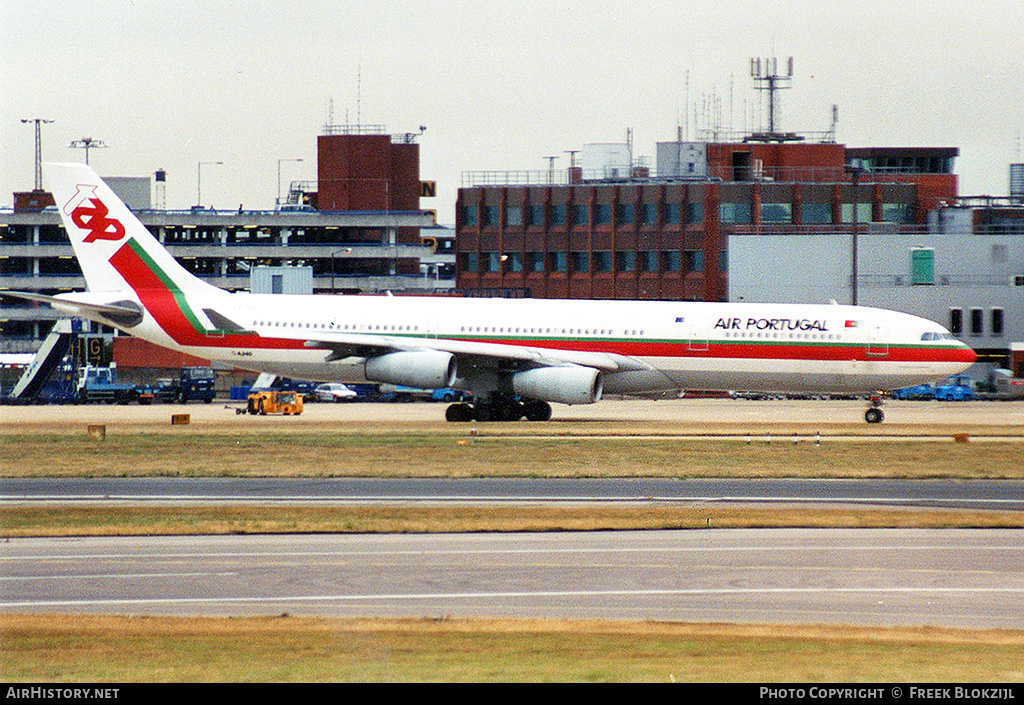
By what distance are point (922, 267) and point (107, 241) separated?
50681 millimetres

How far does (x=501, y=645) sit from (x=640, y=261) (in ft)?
311

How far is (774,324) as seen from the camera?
48688 millimetres

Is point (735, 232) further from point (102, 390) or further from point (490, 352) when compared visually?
point (490, 352)

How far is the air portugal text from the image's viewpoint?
4862 centimetres

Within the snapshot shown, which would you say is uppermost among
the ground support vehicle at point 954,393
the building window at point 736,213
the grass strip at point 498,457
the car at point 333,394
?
the building window at point 736,213

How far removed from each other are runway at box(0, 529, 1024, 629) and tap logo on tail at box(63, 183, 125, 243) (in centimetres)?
3395

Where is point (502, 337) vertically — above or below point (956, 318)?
below

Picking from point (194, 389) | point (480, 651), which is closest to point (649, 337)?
point (480, 651)

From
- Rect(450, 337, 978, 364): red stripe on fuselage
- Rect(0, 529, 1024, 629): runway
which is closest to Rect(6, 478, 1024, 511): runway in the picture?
Rect(0, 529, 1024, 629): runway

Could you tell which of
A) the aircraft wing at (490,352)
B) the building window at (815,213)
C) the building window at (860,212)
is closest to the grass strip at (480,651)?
the aircraft wing at (490,352)

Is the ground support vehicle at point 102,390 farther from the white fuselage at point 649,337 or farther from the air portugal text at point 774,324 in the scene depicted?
the air portugal text at point 774,324

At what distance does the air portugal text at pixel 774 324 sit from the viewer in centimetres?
4862

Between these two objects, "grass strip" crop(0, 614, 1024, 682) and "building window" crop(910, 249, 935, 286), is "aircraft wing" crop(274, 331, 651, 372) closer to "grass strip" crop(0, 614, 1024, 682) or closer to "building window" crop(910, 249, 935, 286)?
"grass strip" crop(0, 614, 1024, 682)

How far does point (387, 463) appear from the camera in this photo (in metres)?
34.1
